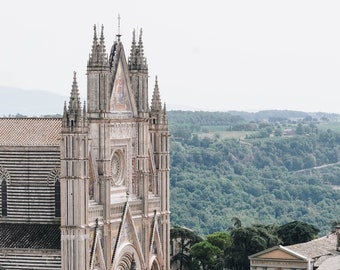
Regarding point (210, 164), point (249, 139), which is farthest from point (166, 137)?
point (249, 139)

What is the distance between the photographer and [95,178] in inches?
2301

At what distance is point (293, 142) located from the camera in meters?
171

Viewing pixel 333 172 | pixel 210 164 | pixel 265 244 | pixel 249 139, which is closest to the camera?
pixel 265 244

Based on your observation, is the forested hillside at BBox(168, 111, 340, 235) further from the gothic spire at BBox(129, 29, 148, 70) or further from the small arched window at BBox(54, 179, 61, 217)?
the small arched window at BBox(54, 179, 61, 217)

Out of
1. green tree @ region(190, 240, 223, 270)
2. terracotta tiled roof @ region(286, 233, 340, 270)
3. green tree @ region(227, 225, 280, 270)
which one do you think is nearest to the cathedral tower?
terracotta tiled roof @ region(286, 233, 340, 270)

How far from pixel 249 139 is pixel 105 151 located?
117 meters

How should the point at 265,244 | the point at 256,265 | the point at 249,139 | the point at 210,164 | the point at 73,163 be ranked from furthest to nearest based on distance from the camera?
the point at 249,139, the point at 210,164, the point at 265,244, the point at 256,265, the point at 73,163

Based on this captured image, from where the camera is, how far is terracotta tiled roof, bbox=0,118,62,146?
194 ft

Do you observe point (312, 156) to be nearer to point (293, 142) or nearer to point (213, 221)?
point (293, 142)

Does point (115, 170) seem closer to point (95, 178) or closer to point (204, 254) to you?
point (95, 178)

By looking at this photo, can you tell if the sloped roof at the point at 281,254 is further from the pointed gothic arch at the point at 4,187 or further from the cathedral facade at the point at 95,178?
the pointed gothic arch at the point at 4,187

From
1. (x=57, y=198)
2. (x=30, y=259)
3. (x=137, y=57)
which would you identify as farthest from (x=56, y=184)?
(x=137, y=57)

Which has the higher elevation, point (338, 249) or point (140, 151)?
point (140, 151)

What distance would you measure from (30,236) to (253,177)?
9008 cm
